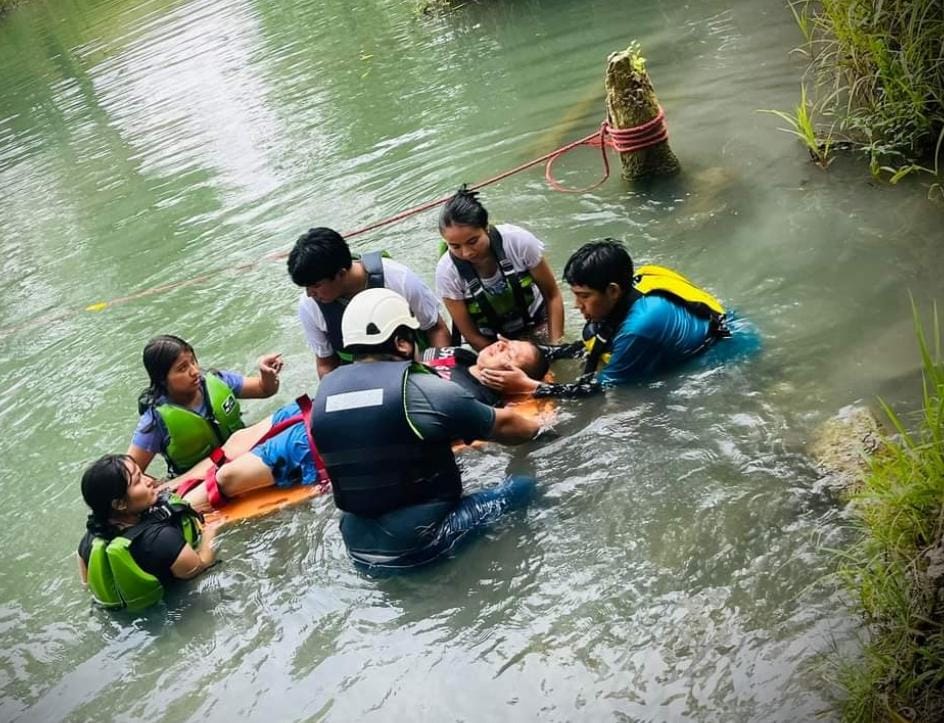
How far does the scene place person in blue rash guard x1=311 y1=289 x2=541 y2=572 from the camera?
3.94m

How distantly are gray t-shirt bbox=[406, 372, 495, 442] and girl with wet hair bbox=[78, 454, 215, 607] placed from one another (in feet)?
5.48

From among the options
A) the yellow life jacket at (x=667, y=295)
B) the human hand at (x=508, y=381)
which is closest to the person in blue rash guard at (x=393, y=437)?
the human hand at (x=508, y=381)

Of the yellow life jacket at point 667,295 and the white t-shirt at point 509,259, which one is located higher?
the white t-shirt at point 509,259

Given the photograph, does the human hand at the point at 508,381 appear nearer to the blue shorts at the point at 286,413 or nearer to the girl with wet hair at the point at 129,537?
the blue shorts at the point at 286,413

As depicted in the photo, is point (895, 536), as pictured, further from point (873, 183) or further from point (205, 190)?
point (205, 190)

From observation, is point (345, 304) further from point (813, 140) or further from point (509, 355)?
point (813, 140)

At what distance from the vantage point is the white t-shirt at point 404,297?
5102 mm

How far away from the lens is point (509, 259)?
5270 millimetres

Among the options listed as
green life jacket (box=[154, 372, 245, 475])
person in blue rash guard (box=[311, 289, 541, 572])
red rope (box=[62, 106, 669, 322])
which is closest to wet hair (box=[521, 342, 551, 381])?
person in blue rash guard (box=[311, 289, 541, 572])

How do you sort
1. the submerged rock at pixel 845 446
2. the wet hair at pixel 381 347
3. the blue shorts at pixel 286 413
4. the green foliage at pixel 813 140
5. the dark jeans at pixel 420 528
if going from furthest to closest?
the green foliage at pixel 813 140 → the blue shorts at pixel 286 413 → the dark jeans at pixel 420 528 → the wet hair at pixel 381 347 → the submerged rock at pixel 845 446

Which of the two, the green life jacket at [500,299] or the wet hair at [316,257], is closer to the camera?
the wet hair at [316,257]

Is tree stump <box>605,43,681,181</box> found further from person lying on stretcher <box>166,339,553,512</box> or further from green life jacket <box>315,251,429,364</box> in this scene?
green life jacket <box>315,251,429,364</box>

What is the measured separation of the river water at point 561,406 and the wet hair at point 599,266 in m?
0.83

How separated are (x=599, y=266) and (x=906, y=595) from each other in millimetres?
2231
